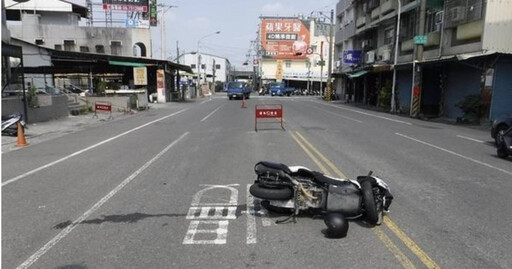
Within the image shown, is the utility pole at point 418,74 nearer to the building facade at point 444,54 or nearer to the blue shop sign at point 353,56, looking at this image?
the building facade at point 444,54

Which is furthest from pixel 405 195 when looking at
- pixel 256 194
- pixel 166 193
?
pixel 166 193

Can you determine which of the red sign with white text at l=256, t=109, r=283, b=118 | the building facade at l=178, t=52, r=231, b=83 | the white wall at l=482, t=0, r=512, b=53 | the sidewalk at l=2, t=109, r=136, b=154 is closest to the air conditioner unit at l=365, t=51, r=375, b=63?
the white wall at l=482, t=0, r=512, b=53

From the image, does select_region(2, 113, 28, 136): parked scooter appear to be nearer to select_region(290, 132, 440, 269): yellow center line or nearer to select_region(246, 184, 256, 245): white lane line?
select_region(246, 184, 256, 245): white lane line

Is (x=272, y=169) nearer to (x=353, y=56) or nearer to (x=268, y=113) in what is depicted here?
(x=268, y=113)

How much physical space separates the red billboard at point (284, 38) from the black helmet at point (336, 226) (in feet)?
315

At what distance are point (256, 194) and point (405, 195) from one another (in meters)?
2.85

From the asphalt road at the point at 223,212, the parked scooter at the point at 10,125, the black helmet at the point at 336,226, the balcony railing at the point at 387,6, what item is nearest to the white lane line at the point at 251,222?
the asphalt road at the point at 223,212

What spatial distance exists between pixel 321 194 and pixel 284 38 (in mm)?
98729

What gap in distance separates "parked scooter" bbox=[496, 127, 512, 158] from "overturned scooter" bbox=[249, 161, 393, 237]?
7.18m

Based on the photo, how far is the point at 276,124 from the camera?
19984 millimetres

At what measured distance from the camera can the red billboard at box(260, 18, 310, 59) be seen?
99.8 metres

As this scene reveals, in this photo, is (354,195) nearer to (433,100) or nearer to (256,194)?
(256,194)

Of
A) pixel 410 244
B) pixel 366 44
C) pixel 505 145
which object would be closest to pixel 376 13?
pixel 366 44

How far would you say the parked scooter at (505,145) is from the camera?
1130 cm
